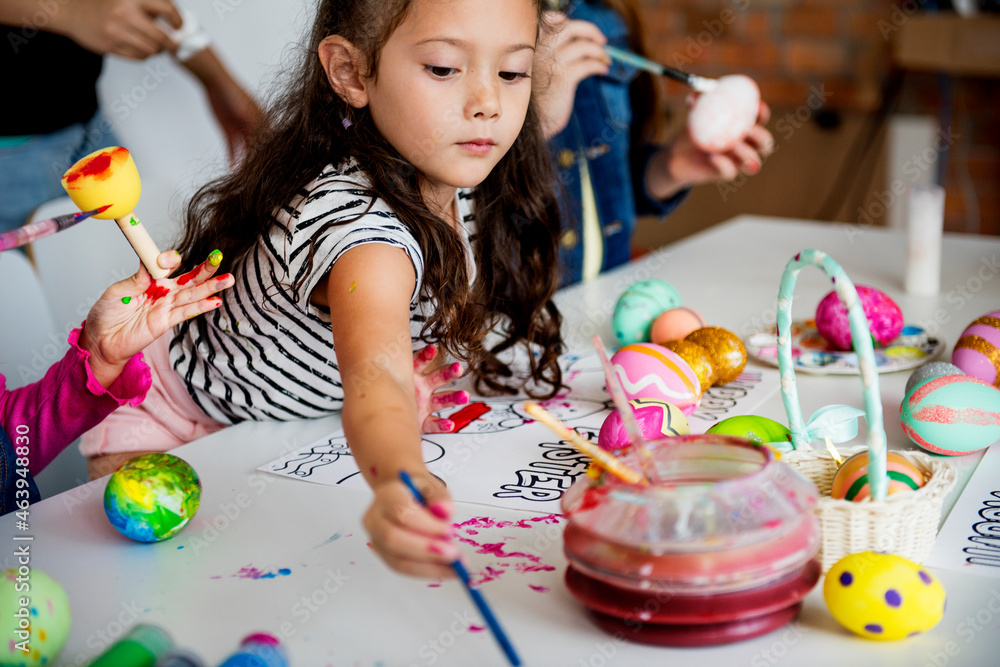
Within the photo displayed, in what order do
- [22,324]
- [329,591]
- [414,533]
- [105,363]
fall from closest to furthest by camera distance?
[414,533] < [329,591] < [105,363] < [22,324]

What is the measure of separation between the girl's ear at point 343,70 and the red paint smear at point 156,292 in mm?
287

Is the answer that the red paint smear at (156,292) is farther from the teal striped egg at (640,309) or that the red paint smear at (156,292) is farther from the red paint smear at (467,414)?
the teal striped egg at (640,309)

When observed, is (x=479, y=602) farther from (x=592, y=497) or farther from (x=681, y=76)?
(x=681, y=76)

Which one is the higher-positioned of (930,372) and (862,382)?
(862,382)

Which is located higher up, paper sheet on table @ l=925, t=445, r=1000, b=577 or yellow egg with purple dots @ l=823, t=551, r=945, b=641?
yellow egg with purple dots @ l=823, t=551, r=945, b=641

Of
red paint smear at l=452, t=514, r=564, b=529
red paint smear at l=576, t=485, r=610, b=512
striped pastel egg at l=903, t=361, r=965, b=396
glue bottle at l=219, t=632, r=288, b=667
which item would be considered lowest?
red paint smear at l=452, t=514, r=564, b=529

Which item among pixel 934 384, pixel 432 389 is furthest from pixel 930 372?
pixel 432 389

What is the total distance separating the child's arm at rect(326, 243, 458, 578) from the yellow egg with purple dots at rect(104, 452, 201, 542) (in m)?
0.17

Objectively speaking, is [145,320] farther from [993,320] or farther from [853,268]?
[853,268]

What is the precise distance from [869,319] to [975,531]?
433 millimetres

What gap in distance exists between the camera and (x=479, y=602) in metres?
0.54

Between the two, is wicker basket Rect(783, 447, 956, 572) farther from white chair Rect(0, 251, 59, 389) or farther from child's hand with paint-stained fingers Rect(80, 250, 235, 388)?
white chair Rect(0, 251, 59, 389)

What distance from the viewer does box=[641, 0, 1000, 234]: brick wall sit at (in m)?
2.83

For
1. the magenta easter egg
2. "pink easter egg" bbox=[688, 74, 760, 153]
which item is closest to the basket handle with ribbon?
the magenta easter egg
